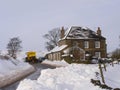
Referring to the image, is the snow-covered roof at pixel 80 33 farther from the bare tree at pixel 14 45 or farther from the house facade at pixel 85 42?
the bare tree at pixel 14 45

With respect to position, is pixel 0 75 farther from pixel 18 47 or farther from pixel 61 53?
pixel 18 47

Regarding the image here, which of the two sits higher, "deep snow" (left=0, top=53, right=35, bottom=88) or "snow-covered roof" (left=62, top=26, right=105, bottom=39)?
"snow-covered roof" (left=62, top=26, right=105, bottom=39)

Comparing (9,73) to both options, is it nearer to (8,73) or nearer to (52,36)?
(8,73)

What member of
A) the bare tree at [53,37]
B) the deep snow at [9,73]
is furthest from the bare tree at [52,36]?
the deep snow at [9,73]

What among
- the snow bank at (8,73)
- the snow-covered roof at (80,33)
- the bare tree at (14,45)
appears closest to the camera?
the snow bank at (8,73)

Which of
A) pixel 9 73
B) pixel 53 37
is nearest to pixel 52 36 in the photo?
pixel 53 37

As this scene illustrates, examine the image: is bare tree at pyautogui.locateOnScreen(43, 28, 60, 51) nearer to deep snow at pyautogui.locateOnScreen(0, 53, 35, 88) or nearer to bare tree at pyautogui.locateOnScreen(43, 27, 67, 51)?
bare tree at pyautogui.locateOnScreen(43, 27, 67, 51)

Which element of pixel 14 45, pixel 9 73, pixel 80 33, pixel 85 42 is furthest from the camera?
pixel 14 45

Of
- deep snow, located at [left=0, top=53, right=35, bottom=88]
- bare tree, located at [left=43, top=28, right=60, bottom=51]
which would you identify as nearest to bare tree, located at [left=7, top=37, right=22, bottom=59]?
bare tree, located at [left=43, top=28, right=60, bottom=51]

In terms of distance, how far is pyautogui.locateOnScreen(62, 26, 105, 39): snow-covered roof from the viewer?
237 ft

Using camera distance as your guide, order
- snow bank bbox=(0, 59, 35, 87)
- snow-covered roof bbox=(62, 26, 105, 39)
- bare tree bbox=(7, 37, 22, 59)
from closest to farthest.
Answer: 1. snow bank bbox=(0, 59, 35, 87)
2. snow-covered roof bbox=(62, 26, 105, 39)
3. bare tree bbox=(7, 37, 22, 59)

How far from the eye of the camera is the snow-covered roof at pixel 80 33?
72.3 metres

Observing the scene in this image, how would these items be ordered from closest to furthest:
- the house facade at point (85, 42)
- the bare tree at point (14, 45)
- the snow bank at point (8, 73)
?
the snow bank at point (8, 73) → the house facade at point (85, 42) → the bare tree at point (14, 45)

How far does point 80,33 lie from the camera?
73.3 m
